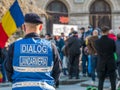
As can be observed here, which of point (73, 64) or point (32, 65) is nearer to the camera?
point (32, 65)

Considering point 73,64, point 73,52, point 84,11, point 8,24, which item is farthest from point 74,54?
point 84,11

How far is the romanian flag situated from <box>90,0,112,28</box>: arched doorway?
2201 cm

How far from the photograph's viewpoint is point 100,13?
33.5 meters

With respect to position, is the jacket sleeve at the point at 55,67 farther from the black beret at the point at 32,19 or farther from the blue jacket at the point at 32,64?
the black beret at the point at 32,19

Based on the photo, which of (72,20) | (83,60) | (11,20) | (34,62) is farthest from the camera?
(72,20)

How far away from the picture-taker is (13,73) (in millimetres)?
5215

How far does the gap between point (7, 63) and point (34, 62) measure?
0.36m

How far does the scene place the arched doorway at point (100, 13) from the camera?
3331 centimetres

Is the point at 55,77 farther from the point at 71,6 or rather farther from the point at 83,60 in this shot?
the point at 71,6

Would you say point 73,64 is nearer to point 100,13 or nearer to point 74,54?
point 74,54

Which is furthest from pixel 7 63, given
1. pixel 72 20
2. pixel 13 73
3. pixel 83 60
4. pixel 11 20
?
pixel 72 20

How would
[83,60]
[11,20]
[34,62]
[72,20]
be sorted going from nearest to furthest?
[34,62], [11,20], [83,60], [72,20]

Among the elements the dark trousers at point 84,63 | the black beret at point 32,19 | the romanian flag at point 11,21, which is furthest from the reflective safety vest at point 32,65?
the dark trousers at point 84,63

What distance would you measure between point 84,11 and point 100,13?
1.17m
